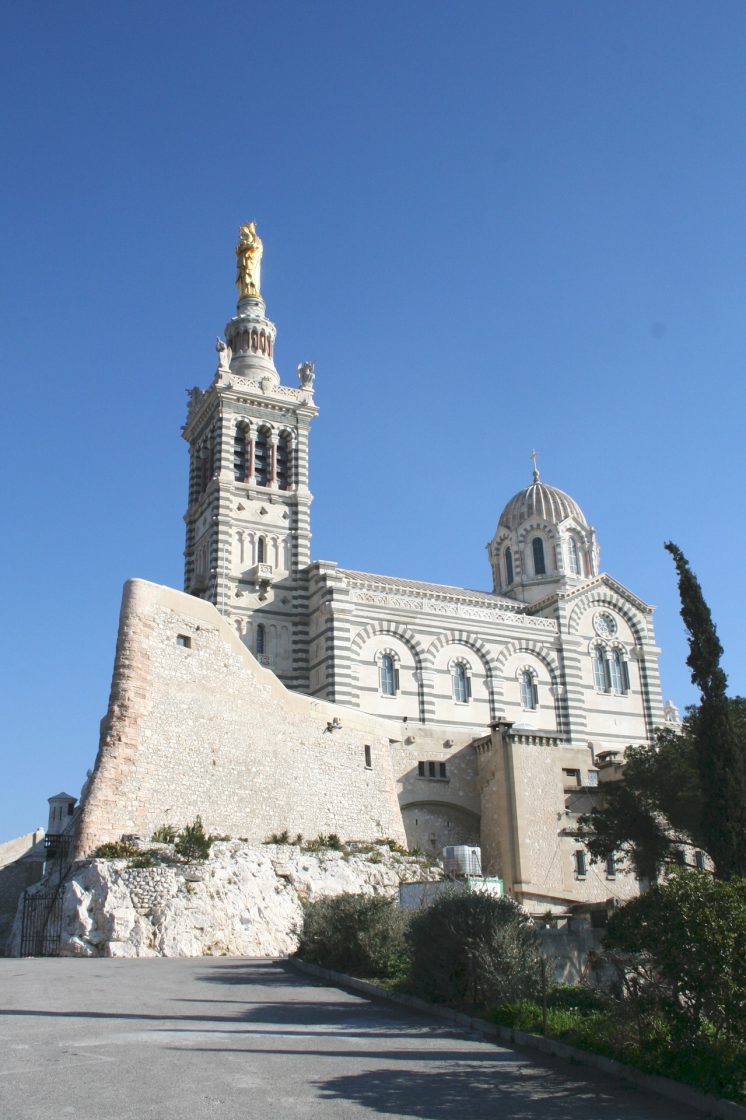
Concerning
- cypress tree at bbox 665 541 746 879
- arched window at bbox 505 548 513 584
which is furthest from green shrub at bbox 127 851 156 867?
arched window at bbox 505 548 513 584

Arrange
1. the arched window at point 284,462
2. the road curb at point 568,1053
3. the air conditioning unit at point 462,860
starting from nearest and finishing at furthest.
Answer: the road curb at point 568,1053 → the air conditioning unit at point 462,860 → the arched window at point 284,462

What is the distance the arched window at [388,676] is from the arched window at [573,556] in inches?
524

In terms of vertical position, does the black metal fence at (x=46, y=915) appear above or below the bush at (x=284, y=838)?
below

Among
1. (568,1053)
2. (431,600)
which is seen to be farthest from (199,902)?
(431,600)

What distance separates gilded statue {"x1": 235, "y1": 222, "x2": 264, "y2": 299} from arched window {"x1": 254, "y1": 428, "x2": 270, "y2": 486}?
9.52 meters

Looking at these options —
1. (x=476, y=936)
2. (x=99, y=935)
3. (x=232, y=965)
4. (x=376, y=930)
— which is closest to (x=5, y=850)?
(x=99, y=935)

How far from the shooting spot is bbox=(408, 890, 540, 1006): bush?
12648 millimetres

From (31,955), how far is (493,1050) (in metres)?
14.1

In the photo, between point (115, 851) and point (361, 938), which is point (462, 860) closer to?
point (115, 851)

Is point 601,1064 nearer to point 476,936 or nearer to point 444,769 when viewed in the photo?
point 476,936

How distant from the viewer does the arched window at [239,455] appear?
43.7m

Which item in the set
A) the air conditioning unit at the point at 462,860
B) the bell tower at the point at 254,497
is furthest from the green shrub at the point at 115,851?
the bell tower at the point at 254,497

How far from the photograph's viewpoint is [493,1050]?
10.5 m

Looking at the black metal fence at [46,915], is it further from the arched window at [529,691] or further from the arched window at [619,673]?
the arched window at [619,673]
